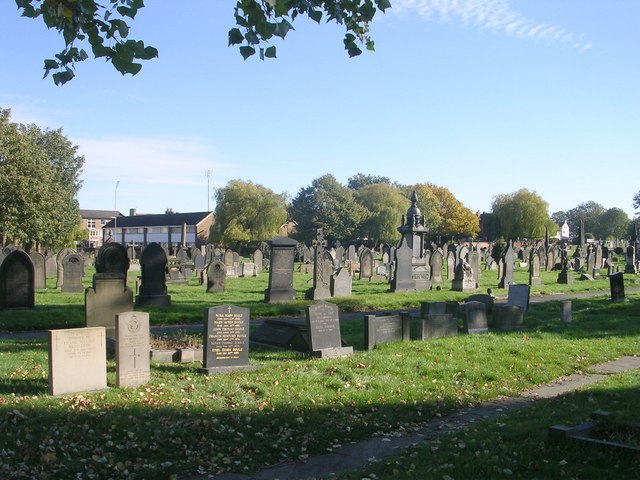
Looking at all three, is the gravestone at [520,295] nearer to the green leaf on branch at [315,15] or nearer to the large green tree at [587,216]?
the green leaf on branch at [315,15]

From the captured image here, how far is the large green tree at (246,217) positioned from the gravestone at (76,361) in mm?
63232

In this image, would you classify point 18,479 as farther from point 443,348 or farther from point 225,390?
point 443,348

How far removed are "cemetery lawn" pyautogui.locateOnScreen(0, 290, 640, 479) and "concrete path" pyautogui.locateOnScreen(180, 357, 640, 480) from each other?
19 centimetres

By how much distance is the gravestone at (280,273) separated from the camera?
2339 centimetres

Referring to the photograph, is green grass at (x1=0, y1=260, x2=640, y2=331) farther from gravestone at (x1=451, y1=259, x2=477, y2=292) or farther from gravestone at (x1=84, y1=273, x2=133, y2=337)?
gravestone at (x1=84, y1=273, x2=133, y2=337)

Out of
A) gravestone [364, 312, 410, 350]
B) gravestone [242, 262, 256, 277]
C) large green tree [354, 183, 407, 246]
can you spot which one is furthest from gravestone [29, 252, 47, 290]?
large green tree [354, 183, 407, 246]

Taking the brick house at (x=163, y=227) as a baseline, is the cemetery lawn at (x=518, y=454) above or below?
below

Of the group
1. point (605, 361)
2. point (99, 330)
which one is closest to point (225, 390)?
point (99, 330)

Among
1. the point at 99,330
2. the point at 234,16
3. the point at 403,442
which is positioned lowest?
the point at 403,442

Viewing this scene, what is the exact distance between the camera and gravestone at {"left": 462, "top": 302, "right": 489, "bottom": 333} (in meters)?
15.9

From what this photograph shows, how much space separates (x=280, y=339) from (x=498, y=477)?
8.36 metres

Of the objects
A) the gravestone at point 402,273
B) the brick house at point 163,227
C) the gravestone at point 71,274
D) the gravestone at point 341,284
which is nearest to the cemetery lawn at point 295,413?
the gravestone at point 341,284

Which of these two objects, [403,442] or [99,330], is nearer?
[403,442]

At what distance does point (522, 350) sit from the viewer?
44.4 ft
